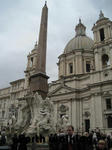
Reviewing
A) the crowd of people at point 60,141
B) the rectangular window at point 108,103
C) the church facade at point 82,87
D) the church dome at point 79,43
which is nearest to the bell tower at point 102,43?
the church facade at point 82,87

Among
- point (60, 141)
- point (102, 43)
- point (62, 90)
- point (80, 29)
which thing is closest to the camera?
point (60, 141)

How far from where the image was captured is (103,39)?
33.3 m

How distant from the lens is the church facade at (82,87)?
27947 mm

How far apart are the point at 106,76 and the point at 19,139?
22.6 metres

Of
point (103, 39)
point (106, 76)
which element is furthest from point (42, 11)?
point (103, 39)

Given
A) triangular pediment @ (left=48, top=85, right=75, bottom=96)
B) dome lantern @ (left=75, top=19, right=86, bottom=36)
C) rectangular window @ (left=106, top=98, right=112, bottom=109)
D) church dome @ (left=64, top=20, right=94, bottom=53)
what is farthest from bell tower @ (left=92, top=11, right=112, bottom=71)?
dome lantern @ (left=75, top=19, right=86, bottom=36)

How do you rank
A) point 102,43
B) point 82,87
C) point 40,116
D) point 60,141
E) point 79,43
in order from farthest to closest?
1. point 79,43
2. point 82,87
3. point 102,43
4. point 40,116
5. point 60,141

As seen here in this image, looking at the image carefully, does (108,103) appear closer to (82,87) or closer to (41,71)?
(82,87)

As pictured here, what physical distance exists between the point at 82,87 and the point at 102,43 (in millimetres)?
9004

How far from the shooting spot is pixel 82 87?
3331cm

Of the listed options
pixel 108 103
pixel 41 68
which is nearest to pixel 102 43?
pixel 108 103

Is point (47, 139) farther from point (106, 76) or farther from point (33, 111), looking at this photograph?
point (106, 76)

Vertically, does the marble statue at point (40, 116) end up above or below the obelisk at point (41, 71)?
below

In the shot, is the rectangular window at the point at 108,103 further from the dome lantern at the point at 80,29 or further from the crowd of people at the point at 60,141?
the dome lantern at the point at 80,29
